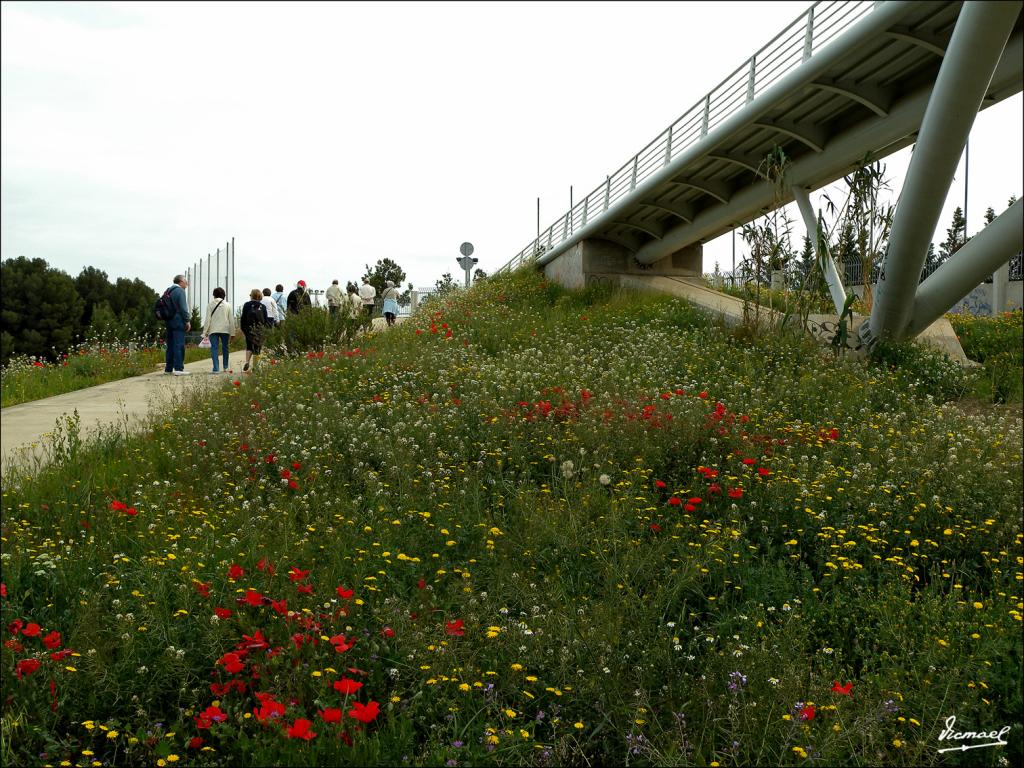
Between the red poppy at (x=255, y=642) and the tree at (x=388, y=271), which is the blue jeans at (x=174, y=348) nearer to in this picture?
the red poppy at (x=255, y=642)

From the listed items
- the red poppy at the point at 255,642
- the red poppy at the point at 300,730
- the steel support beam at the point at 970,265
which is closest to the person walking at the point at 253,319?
the steel support beam at the point at 970,265

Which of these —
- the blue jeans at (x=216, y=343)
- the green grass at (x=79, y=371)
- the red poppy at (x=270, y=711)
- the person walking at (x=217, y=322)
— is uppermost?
the person walking at (x=217, y=322)

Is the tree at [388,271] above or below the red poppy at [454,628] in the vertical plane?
above

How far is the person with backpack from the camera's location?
53.1ft

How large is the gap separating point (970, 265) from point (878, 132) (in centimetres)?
327

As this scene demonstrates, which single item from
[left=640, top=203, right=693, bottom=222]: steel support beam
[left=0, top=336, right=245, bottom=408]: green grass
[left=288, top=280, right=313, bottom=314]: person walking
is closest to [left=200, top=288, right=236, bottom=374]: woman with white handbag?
[left=0, top=336, right=245, bottom=408]: green grass

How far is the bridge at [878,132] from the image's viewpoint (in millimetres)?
9883

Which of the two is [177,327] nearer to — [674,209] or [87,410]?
[87,410]

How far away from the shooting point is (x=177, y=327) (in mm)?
16547

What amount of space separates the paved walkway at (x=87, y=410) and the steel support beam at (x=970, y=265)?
10382 mm

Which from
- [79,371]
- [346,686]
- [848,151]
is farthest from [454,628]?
[79,371]

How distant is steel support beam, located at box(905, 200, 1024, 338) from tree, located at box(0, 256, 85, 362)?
50672 mm

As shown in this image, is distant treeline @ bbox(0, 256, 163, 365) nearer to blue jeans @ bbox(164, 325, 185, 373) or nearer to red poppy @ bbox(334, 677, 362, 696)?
blue jeans @ bbox(164, 325, 185, 373)

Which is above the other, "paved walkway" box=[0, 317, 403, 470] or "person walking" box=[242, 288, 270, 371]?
"person walking" box=[242, 288, 270, 371]
